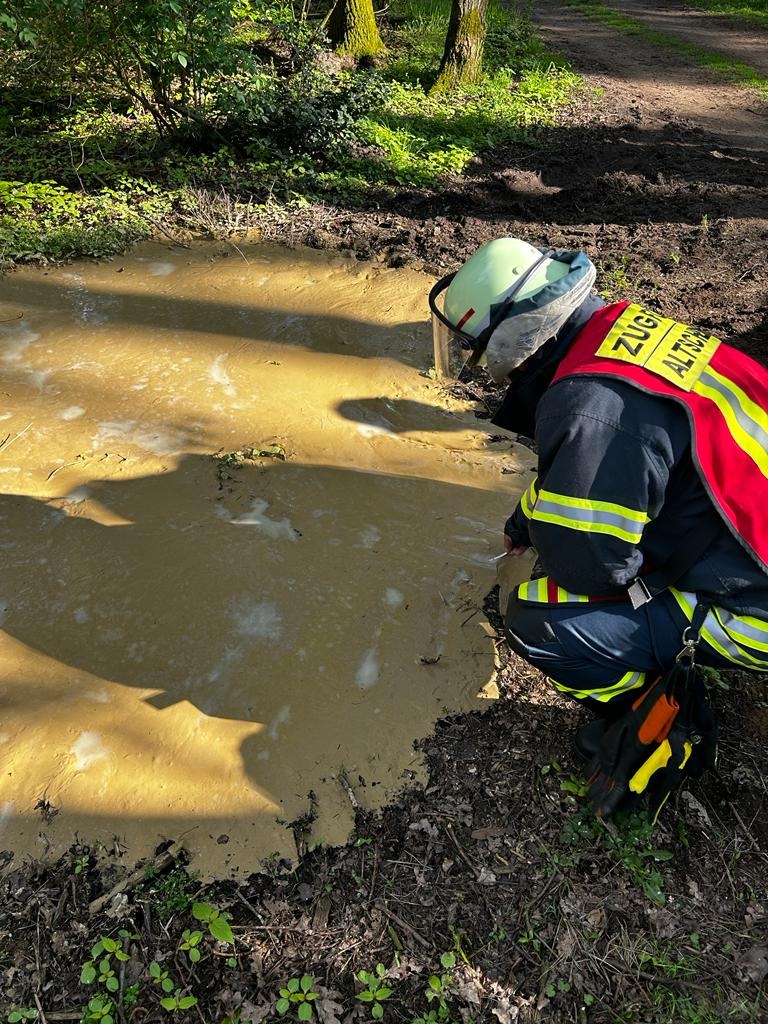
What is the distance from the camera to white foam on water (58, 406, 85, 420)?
419 centimetres

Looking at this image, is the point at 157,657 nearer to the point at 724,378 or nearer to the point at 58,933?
the point at 58,933

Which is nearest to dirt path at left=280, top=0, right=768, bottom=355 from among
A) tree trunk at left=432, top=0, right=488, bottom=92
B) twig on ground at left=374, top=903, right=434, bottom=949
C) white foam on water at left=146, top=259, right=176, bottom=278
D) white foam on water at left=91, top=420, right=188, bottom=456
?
white foam on water at left=146, top=259, right=176, bottom=278

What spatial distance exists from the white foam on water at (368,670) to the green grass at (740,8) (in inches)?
640

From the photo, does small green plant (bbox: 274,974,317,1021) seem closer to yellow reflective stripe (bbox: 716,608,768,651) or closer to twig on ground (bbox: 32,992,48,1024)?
twig on ground (bbox: 32,992,48,1024)

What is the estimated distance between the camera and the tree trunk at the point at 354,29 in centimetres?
948

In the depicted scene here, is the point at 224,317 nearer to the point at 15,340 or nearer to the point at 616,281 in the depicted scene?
the point at 15,340

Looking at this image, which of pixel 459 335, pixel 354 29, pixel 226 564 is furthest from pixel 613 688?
pixel 354 29

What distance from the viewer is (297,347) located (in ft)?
15.9

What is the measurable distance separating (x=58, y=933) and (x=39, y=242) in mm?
5304

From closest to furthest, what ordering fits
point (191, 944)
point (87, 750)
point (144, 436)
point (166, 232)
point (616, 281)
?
point (191, 944)
point (87, 750)
point (144, 436)
point (616, 281)
point (166, 232)

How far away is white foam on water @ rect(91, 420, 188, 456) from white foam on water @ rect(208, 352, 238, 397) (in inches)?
19.4

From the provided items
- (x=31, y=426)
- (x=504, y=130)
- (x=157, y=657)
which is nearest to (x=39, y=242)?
(x=31, y=426)

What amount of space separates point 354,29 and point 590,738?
10.2 metres

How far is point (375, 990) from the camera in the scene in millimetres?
2102
